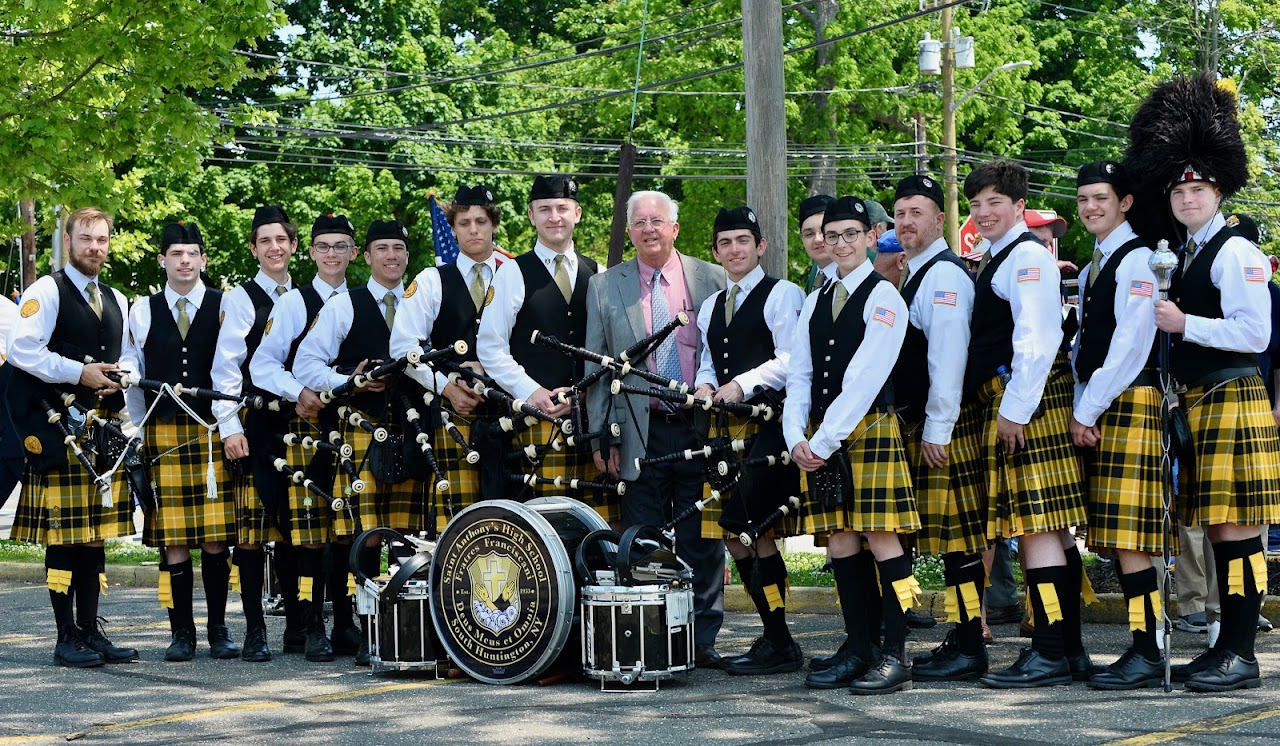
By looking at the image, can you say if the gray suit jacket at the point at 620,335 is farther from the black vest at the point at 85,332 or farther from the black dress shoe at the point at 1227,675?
the black dress shoe at the point at 1227,675

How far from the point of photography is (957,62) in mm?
27703

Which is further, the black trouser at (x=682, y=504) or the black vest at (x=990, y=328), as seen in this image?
the black trouser at (x=682, y=504)

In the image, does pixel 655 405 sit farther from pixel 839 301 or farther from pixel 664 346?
pixel 839 301

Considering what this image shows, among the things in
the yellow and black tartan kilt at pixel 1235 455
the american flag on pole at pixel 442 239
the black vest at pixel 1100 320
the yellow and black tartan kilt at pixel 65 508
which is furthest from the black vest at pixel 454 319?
the american flag on pole at pixel 442 239

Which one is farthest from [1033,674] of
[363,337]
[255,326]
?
[255,326]

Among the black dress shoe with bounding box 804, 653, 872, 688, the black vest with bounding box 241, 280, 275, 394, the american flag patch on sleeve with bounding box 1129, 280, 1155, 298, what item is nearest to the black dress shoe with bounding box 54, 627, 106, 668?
the black vest with bounding box 241, 280, 275, 394

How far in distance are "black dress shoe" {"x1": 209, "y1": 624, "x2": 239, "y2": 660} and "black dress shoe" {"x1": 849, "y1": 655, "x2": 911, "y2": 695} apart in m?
3.17

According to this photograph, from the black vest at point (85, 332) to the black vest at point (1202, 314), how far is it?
5027mm

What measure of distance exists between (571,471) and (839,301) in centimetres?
178

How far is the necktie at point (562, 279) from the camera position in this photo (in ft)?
26.3

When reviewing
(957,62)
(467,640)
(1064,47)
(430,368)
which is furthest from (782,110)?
(1064,47)

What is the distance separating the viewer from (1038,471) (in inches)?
267

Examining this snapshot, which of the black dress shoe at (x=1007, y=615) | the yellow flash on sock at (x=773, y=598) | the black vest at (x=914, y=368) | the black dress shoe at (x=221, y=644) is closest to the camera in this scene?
the black vest at (x=914, y=368)

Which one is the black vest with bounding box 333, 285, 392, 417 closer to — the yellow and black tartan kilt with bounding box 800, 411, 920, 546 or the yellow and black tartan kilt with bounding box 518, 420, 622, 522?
the yellow and black tartan kilt with bounding box 518, 420, 622, 522
